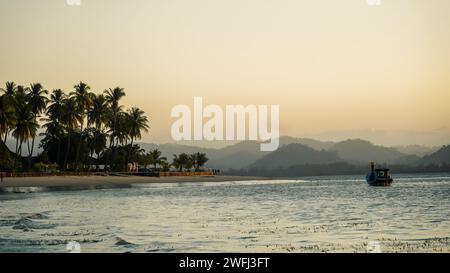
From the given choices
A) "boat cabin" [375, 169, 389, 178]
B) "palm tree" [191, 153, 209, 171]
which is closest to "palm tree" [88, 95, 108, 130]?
"boat cabin" [375, 169, 389, 178]

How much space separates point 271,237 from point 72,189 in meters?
58.1

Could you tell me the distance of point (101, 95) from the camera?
12056 centimetres

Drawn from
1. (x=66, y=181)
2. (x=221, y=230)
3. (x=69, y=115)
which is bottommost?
(x=221, y=230)

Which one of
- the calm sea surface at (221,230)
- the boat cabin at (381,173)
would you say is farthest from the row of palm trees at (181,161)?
the calm sea surface at (221,230)

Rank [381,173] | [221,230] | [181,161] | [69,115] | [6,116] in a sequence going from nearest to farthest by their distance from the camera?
1. [221,230]
2. [6,116]
3. [381,173]
4. [69,115]
5. [181,161]

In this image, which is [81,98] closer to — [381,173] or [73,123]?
[73,123]

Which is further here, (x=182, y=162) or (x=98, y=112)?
(x=182, y=162)

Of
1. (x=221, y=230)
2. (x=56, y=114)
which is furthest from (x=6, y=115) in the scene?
(x=221, y=230)

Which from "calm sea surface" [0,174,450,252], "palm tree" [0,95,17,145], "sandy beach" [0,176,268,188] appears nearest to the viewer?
"calm sea surface" [0,174,450,252]

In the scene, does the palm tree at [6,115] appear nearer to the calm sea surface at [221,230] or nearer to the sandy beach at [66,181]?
the sandy beach at [66,181]

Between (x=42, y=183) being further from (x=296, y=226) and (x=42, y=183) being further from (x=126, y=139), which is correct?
(x=126, y=139)

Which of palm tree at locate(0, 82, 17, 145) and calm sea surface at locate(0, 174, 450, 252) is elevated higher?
palm tree at locate(0, 82, 17, 145)

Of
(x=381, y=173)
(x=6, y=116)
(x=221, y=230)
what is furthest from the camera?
(x=381, y=173)

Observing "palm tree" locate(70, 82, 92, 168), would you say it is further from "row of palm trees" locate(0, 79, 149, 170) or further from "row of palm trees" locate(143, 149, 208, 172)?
"row of palm trees" locate(143, 149, 208, 172)
